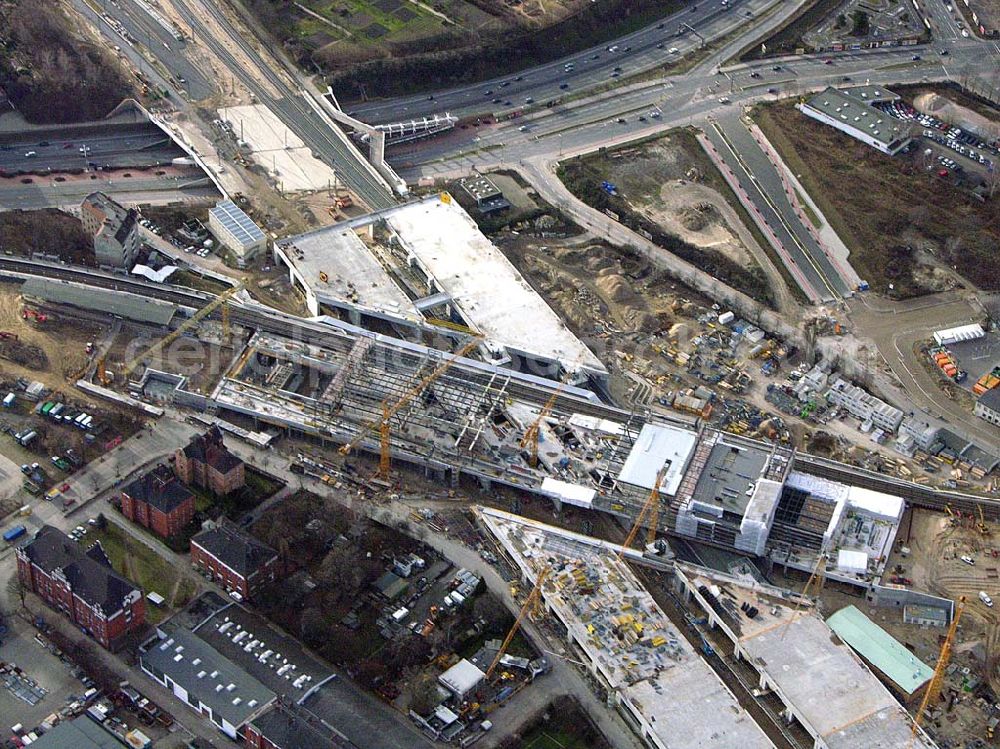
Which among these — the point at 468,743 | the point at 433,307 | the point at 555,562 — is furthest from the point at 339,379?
the point at 468,743

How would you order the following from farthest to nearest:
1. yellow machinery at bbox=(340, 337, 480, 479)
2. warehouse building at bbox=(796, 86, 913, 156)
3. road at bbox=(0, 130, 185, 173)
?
warehouse building at bbox=(796, 86, 913, 156) < road at bbox=(0, 130, 185, 173) < yellow machinery at bbox=(340, 337, 480, 479)

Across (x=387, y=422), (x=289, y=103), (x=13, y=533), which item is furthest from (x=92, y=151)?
(x=13, y=533)

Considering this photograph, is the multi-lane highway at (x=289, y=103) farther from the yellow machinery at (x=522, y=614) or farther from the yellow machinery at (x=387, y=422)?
the yellow machinery at (x=522, y=614)

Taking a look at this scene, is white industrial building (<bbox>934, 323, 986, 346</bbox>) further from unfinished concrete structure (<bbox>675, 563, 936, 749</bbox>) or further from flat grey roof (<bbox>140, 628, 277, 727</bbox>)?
flat grey roof (<bbox>140, 628, 277, 727</bbox>)

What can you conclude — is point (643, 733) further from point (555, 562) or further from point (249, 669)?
point (249, 669)

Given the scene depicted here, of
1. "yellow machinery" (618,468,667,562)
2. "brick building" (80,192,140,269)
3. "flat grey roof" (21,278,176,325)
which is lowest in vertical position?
"yellow machinery" (618,468,667,562)

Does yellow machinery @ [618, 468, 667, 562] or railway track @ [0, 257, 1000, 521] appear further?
railway track @ [0, 257, 1000, 521]

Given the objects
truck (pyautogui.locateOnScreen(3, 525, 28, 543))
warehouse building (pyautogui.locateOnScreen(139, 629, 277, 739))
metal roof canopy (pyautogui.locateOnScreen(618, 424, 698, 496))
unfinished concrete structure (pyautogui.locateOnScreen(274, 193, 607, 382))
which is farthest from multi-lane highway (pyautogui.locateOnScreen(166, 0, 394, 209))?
warehouse building (pyautogui.locateOnScreen(139, 629, 277, 739))

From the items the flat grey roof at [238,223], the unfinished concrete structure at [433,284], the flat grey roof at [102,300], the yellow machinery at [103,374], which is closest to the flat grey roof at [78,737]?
the yellow machinery at [103,374]
